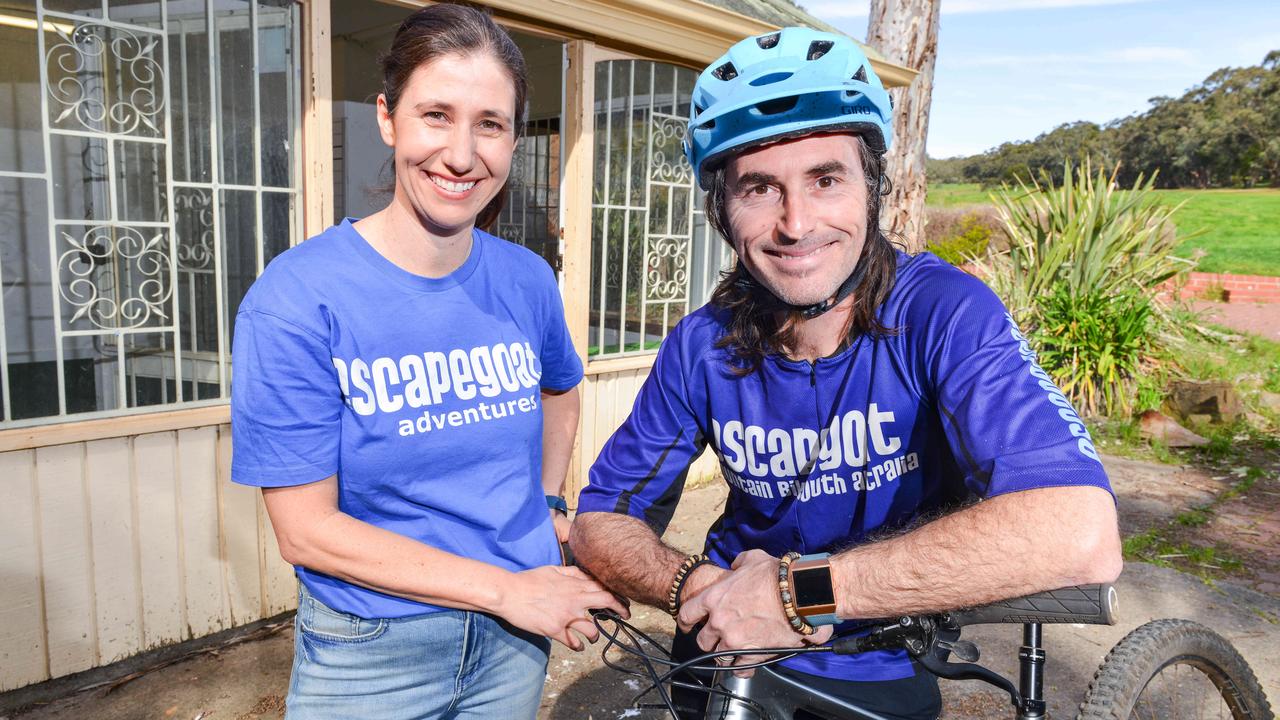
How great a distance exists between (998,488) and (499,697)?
110cm

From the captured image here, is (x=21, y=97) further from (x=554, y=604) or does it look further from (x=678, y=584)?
(x=678, y=584)

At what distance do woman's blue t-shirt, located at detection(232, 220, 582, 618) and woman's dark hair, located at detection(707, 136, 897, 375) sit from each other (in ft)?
1.47

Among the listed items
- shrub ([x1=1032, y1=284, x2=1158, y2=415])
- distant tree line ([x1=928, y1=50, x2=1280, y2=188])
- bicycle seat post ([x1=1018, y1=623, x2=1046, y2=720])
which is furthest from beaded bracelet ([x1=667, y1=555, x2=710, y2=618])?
distant tree line ([x1=928, y1=50, x2=1280, y2=188])

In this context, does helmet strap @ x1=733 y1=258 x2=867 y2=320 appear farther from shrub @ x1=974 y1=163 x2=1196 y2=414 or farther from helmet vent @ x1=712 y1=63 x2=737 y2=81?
shrub @ x1=974 y1=163 x2=1196 y2=414

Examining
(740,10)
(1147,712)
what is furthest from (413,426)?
(740,10)

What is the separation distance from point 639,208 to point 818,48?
3998 mm

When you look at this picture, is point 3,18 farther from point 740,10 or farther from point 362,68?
point 362,68

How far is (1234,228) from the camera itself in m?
31.0

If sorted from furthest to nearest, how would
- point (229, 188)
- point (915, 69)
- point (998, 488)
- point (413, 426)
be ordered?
1. point (915, 69)
2. point (229, 188)
3. point (413, 426)
4. point (998, 488)

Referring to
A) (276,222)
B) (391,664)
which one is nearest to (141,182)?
(276,222)

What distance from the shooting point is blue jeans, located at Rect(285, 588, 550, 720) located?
161 centimetres

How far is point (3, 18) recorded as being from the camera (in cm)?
339

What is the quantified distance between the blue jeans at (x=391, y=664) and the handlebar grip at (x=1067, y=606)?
97 centimetres

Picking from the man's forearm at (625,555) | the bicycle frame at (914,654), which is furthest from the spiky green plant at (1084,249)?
the man's forearm at (625,555)
